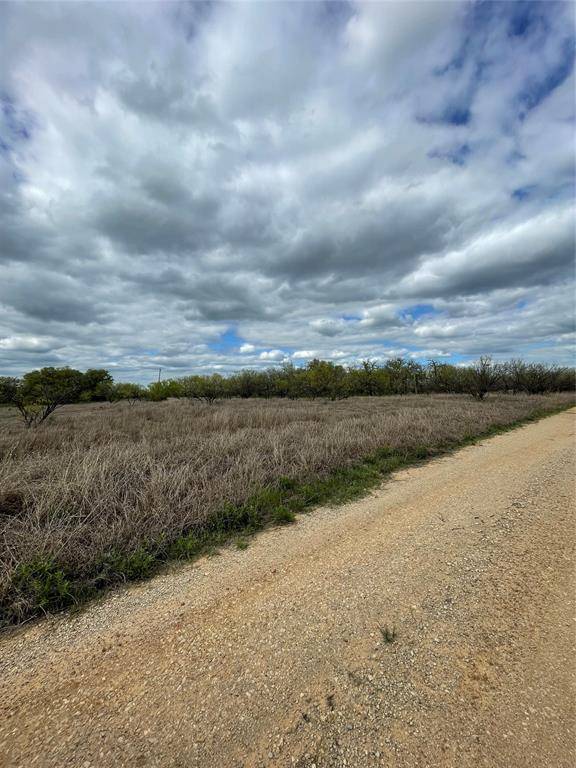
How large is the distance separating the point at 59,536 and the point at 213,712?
282 cm

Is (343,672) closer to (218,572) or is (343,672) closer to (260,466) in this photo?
(218,572)

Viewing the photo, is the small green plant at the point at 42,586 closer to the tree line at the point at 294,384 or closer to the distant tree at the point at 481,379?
the tree line at the point at 294,384

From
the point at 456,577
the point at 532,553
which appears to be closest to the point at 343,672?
the point at 456,577

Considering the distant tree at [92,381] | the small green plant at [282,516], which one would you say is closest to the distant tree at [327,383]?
the distant tree at [92,381]

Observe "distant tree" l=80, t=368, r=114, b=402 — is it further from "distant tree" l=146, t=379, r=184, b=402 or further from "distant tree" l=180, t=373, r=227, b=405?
"distant tree" l=146, t=379, r=184, b=402

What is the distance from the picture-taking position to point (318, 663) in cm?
241

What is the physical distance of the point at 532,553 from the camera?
3863mm

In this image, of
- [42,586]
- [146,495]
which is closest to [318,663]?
[42,586]

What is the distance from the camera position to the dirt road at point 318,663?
188 centimetres

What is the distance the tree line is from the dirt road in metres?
14.1

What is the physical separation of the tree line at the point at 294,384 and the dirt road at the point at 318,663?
14098 millimetres

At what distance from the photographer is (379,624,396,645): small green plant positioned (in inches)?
102

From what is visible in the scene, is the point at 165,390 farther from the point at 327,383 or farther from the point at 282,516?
the point at 282,516

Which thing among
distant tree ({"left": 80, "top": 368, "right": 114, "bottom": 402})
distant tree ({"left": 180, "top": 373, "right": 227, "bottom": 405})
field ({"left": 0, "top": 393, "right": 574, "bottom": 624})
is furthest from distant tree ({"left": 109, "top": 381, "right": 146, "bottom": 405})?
field ({"left": 0, "top": 393, "right": 574, "bottom": 624})
